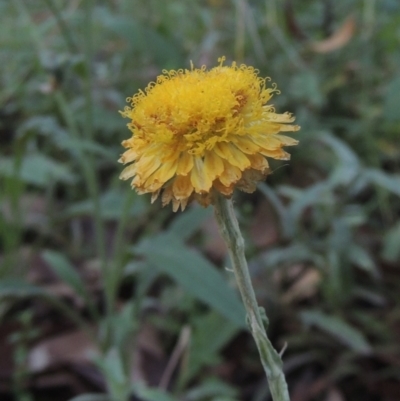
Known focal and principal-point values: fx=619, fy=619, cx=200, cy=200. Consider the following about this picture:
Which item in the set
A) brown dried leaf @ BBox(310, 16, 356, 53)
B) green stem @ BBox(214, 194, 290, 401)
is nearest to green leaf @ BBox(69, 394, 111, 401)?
green stem @ BBox(214, 194, 290, 401)

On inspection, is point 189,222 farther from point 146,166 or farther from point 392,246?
point 146,166

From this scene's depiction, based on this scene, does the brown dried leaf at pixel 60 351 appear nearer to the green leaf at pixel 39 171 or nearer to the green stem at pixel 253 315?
the green leaf at pixel 39 171

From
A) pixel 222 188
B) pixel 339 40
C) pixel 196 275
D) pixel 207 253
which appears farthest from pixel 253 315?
pixel 339 40

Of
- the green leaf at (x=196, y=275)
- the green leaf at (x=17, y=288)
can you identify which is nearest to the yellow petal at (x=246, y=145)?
the green leaf at (x=196, y=275)

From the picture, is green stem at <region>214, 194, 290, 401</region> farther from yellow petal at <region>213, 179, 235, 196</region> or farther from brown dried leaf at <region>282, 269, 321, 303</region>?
brown dried leaf at <region>282, 269, 321, 303</region>

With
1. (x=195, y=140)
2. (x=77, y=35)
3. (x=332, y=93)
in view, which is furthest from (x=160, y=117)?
(x=77, y=35)

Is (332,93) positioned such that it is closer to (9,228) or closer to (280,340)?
(280,340)
